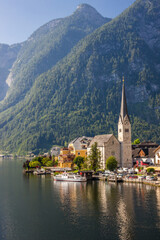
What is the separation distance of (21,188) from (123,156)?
4881cm

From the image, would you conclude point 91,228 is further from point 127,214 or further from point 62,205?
point 62,205

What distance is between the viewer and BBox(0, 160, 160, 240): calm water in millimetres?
50656

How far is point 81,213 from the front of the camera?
2429 inches

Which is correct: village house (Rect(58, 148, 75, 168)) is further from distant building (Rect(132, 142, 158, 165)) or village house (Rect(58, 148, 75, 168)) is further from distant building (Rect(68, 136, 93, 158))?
distant building (Rect(132, 142, 158, 165))

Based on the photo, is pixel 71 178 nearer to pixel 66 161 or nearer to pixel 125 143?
pixel 125 143

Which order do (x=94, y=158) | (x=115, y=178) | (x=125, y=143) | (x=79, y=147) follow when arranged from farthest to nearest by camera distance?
(x=79, y=147)
(x=125, y=143)
(x=94, y=158)
(x=115, y=178)

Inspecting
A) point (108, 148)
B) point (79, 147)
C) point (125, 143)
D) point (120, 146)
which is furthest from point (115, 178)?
point (79, 147)

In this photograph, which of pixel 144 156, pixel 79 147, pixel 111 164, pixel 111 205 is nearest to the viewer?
pixel 111 205

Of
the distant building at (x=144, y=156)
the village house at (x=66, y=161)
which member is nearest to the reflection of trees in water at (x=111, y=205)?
the distant building at (x=144, y=156)

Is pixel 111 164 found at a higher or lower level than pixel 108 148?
lower

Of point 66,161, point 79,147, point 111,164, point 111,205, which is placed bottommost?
point 111,205

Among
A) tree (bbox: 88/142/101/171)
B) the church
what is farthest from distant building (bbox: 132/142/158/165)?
tree (bbox: 88/142/101/171)

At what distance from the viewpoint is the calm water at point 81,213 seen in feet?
166

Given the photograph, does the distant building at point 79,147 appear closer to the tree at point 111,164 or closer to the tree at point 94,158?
the tree at point 94,158
